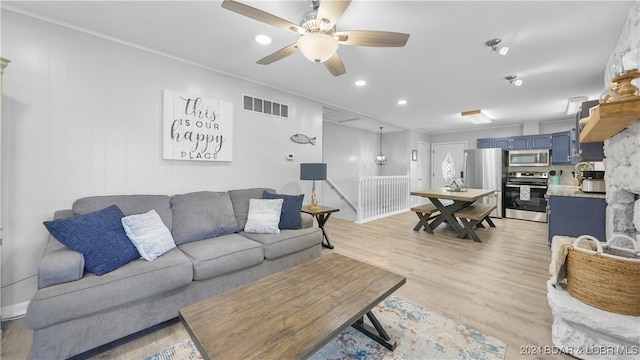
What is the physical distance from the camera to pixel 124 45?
247cm

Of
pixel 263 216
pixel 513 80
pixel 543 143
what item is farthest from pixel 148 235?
pixel 543 143

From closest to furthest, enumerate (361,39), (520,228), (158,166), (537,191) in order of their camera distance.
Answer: (361,39)
(158,166)
(520,228)
(537,191)

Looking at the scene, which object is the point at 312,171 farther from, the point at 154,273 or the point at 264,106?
the point at 154,273

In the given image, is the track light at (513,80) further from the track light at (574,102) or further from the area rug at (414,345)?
the area rug at (414,345)

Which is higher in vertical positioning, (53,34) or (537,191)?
(53,34)

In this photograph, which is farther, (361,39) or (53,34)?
(53,34)

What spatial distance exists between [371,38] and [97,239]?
2.45m

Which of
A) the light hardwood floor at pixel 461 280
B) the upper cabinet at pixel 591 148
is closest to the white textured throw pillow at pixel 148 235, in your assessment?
the light hardwood floor at pixel 461 280

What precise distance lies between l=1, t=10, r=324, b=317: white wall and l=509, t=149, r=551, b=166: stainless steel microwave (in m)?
6.97

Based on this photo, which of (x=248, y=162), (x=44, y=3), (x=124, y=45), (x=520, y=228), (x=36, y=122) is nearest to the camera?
(x=44, y=3)

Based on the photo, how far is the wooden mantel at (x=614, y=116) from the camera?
1514 mm

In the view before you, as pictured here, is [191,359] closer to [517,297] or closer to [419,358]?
[419,358]

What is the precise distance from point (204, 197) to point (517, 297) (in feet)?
10.8

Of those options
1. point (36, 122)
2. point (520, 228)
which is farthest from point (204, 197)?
point (520, 228)
